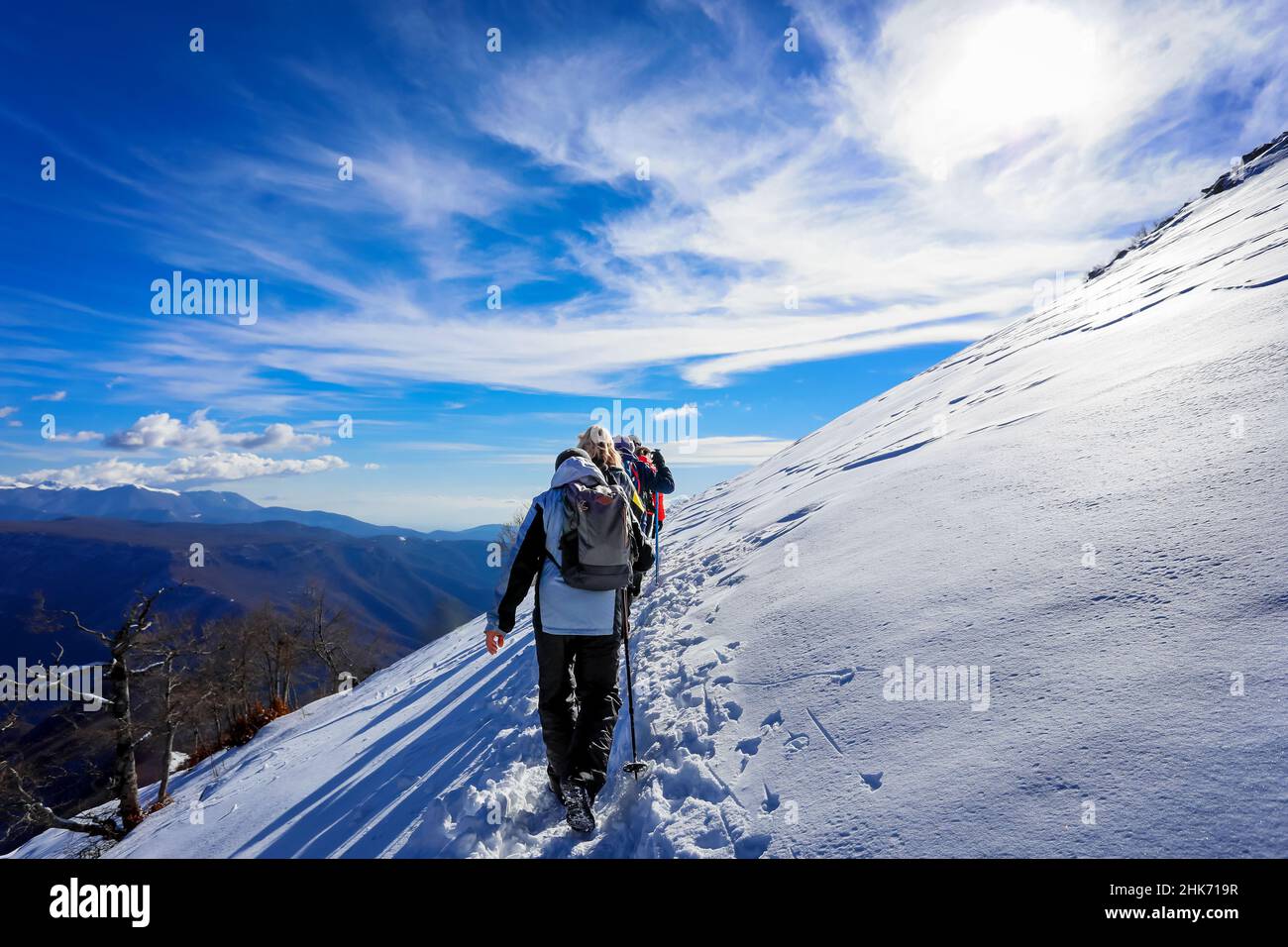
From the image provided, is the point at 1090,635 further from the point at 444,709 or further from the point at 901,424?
the point at 901,424

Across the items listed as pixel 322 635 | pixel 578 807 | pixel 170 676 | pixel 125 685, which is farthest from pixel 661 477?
pixel 322 635

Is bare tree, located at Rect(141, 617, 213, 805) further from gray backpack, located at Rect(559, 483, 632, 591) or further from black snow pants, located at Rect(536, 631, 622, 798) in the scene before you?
gray backpack, located at Rect(559, 483, 632, 591)

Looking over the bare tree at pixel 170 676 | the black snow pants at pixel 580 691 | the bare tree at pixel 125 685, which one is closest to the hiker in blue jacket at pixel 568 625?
the black snow pants at pixel 580 691

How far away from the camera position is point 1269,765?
2.21m

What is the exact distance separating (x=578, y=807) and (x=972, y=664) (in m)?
2.90

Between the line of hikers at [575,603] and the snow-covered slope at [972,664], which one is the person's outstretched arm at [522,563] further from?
the snow-covered slope at [972,664]

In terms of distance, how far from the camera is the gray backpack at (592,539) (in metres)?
3.87

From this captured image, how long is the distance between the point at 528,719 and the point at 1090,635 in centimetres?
525

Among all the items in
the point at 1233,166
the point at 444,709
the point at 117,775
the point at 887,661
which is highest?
the point at 1233,166

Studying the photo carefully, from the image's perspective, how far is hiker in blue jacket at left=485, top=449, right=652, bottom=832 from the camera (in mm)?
3914

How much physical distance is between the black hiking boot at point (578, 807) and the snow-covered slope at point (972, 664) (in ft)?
0.44

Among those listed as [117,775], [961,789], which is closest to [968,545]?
[961,789]

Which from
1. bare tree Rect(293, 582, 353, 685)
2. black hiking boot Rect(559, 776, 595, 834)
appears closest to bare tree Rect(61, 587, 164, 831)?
bare tree Rect(293, 582, 353, 685)

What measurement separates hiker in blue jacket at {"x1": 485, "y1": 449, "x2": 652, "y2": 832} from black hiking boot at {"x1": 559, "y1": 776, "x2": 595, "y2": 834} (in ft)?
0.10
